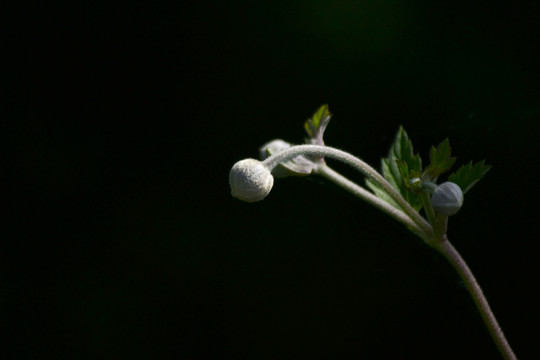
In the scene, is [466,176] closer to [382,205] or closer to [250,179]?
[382,205]

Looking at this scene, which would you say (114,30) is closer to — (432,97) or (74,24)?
(74,24)

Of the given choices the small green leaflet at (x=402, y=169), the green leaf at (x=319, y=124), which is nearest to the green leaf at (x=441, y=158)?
the small green leaflet at (x=402, y=169)

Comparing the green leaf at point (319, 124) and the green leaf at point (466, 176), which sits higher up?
the green leaf at point (319, 124)

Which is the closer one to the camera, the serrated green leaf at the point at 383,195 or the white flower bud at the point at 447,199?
the white flower bud at the point at 447,199

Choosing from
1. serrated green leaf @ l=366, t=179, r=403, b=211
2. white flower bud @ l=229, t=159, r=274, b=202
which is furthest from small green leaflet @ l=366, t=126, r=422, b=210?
white flower bud @ l=229, t=159, r=274, b=202

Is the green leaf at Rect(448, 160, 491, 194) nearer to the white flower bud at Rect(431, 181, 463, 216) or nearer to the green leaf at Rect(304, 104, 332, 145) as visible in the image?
the white flower bud at Rect(431, 181, 463, 216)

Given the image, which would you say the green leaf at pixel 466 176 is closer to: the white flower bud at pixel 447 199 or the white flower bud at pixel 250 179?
the white flower bud at pixel 447 199

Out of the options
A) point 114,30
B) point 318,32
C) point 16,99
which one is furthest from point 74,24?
point 318,32

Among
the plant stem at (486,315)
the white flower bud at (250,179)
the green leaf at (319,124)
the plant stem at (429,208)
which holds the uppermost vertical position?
the green leaf at (319,124)
